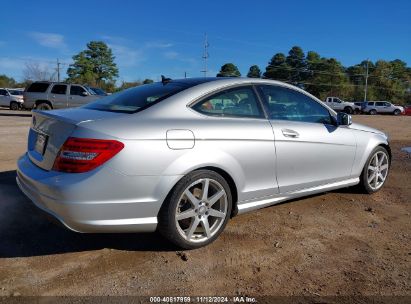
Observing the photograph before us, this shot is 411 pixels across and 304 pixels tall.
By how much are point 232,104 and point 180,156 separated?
91 cm

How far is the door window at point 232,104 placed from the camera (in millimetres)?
3569

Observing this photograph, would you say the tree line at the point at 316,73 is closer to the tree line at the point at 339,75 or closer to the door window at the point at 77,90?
the tree line at the point at 339,75

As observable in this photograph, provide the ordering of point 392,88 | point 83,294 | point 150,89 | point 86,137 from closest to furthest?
1. point 83,294
2. point 86,137
3. point 150,89
4. point 392,88

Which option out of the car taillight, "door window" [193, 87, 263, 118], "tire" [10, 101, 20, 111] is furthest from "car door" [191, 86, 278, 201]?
"tire" [10, 101, 20, 111]

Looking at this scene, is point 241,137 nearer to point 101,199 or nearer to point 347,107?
point 101,199

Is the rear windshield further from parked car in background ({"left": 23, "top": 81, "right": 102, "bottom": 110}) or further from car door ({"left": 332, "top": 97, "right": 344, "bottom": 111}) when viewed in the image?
car door ({"left": 332, "top": 97, "right": 344, "bottom": 111})

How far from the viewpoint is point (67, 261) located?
321 cm

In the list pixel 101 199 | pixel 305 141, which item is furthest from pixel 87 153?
pixel 305 141

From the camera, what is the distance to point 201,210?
3.40m

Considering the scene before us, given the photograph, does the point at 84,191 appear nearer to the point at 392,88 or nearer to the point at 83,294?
the point at 83,294

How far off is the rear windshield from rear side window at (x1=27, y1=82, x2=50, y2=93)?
690 inches

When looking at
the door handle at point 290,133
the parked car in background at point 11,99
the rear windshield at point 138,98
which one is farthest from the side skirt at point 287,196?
the parked car in background at point 11,99

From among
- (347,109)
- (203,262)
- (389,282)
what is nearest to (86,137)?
(203,262)

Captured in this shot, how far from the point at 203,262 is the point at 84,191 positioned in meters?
1.13
